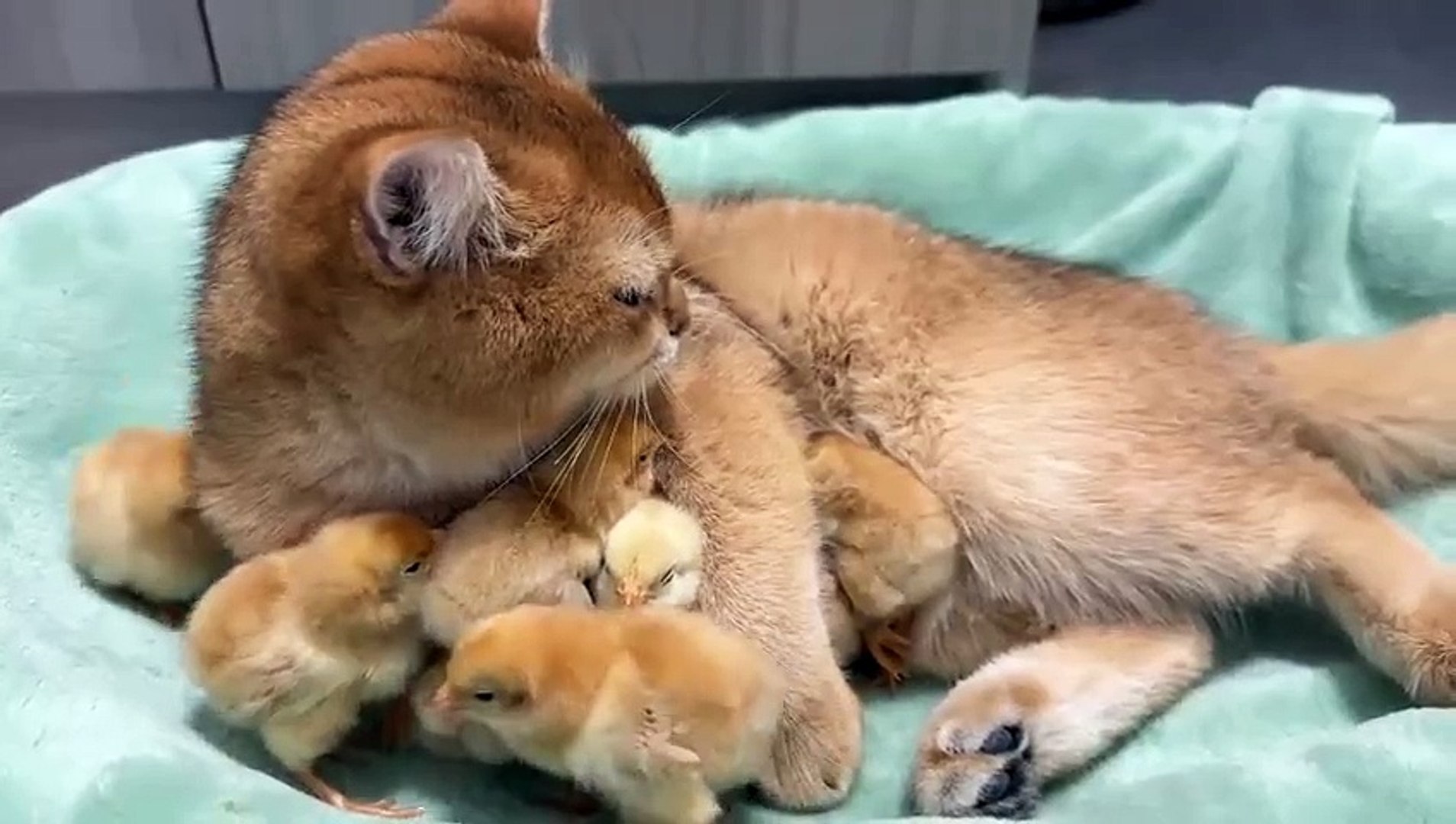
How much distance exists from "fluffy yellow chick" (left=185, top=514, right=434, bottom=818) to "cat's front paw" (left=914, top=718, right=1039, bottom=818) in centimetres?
40

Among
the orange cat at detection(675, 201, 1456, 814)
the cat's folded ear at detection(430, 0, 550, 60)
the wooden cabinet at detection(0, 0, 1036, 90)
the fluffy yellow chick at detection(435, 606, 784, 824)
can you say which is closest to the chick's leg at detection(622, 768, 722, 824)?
the fluffy yellow chick at detection(435, 606, 784, 824)

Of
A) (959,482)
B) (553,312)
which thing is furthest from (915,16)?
(553,312)

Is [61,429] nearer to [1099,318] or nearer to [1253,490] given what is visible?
[1099,318]

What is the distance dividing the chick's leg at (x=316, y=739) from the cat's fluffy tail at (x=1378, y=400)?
839 millimetres

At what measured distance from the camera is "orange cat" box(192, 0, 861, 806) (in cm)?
108

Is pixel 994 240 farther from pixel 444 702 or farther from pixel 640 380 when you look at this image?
pixel 444 702

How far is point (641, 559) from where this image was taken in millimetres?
1176

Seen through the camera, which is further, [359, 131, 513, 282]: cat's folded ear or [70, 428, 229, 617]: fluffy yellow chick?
[70, 428, 229, 617]: fluffy yellow chick

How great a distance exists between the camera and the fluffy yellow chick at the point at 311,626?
3.73 feet

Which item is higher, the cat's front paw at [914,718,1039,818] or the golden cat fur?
the golden cat fur

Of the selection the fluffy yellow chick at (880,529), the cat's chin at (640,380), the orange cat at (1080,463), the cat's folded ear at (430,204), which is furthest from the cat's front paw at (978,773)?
the cat's folded ear at (430,204)

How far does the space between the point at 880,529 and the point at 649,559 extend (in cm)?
22

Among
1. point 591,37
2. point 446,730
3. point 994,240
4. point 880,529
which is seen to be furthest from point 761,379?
point 591,37

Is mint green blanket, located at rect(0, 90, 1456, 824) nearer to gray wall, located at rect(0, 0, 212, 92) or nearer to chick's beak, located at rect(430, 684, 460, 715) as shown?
chick's beak, located at rect(430, 684, 460, 715)
